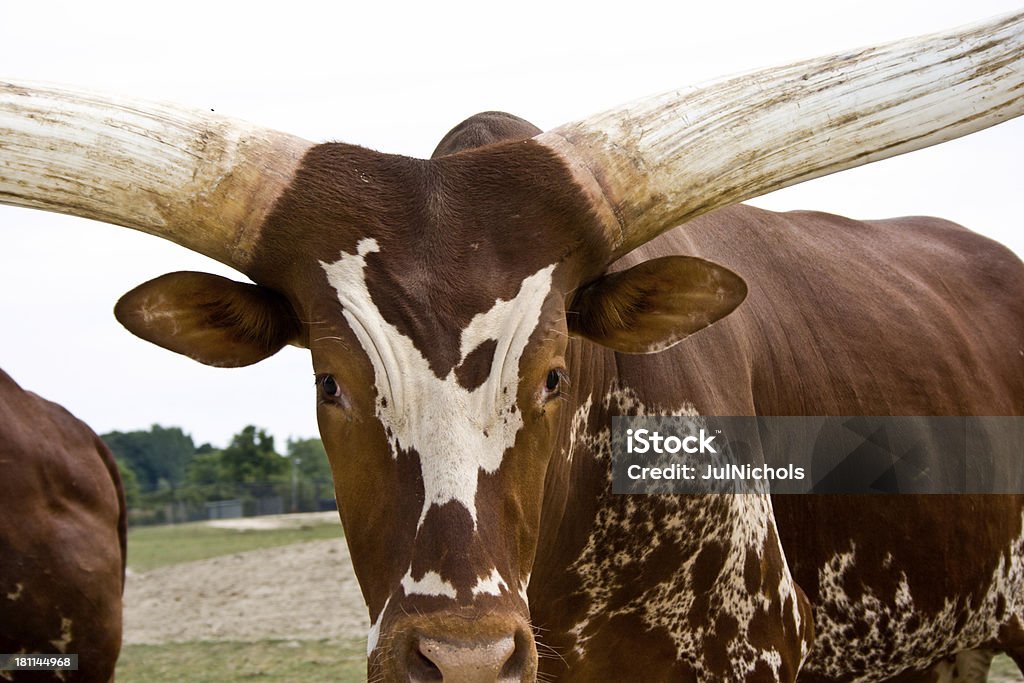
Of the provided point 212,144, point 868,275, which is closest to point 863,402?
point 868,275

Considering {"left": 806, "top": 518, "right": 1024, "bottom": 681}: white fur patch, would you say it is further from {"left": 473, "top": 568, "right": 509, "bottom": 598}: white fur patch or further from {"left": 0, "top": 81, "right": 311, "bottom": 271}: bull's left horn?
{"left": 0, "top": 81, "right": 311, "bottom": 271}: bull's left horn

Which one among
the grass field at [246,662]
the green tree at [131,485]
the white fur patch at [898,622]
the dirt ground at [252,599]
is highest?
the green tree at [131,485]

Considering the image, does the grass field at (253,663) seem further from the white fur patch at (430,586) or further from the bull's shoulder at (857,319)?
the white fur patch at (430,586)

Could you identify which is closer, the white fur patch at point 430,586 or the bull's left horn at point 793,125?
the white fur patch at point 430,586

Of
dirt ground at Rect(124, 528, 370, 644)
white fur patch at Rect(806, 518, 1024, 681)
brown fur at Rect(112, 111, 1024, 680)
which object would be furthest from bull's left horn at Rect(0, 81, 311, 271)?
dirt ground at Rect(124, 528, 370, 644)

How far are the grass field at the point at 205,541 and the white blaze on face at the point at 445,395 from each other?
19.8m

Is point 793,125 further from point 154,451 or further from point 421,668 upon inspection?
point 154,451

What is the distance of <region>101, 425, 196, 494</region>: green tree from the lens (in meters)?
60.8

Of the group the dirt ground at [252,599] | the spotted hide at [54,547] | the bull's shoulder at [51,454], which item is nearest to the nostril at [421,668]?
the spotted hide at [54,547]

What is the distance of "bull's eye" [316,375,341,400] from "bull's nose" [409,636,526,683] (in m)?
0.74

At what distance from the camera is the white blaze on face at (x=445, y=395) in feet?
9.02

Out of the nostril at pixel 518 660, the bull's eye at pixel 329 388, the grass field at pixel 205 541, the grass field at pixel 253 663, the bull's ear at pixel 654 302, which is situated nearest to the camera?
the nostril at pixel 518 660

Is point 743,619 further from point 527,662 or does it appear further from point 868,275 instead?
point 868,275

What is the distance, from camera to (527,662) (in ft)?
8.68
